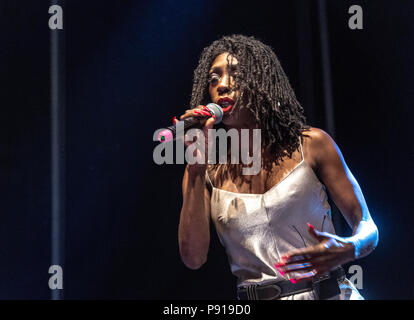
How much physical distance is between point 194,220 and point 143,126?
89cm

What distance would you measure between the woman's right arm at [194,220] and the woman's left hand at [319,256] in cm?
40

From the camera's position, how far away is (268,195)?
1430 millimetres

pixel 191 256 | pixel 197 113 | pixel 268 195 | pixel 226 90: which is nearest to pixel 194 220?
pixel 191 256

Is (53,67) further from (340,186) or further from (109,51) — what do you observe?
(340,186)

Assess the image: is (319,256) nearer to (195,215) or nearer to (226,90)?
(195,215)

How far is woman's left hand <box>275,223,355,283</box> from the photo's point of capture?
108 cm

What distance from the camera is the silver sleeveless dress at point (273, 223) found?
4.53 feet

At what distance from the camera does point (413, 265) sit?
74.5 inches

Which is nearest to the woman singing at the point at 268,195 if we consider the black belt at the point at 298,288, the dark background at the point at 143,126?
the black belt at the point at 298,288

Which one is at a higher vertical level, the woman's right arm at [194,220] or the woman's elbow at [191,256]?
the woman's right arm at [194,220]

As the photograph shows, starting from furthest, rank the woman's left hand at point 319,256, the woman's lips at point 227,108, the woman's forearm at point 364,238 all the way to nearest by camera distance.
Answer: the woman's lips at point 227,108 → the woman's forearm at point 364,238 → the woman's left hand at point 319,256

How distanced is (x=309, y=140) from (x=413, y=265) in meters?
0.83

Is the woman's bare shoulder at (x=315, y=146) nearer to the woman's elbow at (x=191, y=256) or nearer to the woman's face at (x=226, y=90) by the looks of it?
the woman's face at (x=226, y=90)
